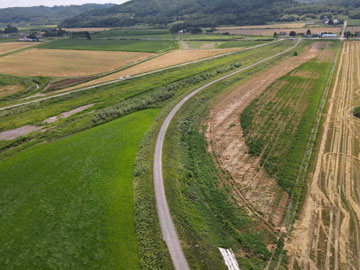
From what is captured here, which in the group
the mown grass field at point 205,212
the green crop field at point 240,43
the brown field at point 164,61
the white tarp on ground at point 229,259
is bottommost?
the white tarp on ground at point 229,259

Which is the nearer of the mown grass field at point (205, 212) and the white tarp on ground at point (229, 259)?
the white tarp on ground at point (229, 259)

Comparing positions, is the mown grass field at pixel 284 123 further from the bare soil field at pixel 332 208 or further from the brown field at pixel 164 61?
the brown field at pixel 164 61

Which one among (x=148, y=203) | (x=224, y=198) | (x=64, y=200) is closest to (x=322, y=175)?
(x=224, y=198)

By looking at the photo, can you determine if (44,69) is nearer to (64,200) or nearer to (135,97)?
(135,97)

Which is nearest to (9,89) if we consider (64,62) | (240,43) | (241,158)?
(64,62)

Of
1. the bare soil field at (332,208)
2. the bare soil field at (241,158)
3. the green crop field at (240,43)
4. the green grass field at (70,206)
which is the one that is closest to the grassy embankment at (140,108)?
the green grass field at (70,206)

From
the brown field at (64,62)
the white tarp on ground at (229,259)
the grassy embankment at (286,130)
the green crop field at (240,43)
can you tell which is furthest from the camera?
the green crop field at (240,43)
